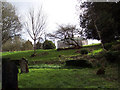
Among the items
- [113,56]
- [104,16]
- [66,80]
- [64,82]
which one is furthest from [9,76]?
[104,16]

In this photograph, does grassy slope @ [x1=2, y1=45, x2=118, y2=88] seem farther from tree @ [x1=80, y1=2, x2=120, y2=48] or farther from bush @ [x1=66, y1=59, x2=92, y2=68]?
tree @ [x1=80, y1=2, x2=120, y2=48]

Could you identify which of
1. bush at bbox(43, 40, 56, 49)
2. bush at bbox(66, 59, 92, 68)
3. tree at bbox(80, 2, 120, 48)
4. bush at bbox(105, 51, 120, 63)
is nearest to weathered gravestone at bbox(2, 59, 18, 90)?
bush at bbox(66, 59, 92, 68)

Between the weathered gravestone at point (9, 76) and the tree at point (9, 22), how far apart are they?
2049cm

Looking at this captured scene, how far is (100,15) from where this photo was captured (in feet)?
53.0

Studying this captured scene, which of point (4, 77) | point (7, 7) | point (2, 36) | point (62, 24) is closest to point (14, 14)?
point (7, 7)

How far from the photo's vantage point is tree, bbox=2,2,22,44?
21.3m

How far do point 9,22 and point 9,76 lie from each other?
21.8 meters

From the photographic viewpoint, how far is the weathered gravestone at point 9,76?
2.93 metres

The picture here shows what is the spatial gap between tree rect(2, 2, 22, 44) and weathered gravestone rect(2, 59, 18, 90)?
807 inches

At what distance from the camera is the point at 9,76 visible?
119 inches

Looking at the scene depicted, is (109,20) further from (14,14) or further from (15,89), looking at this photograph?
(14,14)

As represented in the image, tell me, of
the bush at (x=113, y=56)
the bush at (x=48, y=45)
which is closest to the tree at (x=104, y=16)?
the bush at (x=113, y=56)

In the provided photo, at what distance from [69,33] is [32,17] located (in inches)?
383

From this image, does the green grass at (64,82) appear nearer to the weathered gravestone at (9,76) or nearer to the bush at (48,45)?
the weathered gravestone at (9,76)
